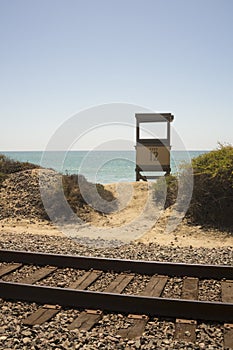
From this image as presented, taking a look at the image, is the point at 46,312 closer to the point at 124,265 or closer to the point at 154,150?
the point at 124,265

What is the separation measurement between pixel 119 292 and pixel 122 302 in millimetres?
573

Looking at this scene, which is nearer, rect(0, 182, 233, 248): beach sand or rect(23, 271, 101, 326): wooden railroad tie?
rect(23, 271, 101, 326): wooden railroad tie

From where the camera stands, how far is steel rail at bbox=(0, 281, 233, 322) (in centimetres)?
450

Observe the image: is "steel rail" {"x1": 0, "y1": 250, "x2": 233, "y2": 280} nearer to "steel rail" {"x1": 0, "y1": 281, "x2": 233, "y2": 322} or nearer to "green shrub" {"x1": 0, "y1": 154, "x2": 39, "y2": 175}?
"steel rail" {"x1": 0, "y1": 281, "x2": 233, "y2": 322}

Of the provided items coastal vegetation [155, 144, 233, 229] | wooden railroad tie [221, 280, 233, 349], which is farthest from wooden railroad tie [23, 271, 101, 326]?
coastal vegetation [155, 144, 233, 229]

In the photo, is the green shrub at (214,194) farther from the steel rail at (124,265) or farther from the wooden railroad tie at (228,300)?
the wooden railroad tie at (228,300)

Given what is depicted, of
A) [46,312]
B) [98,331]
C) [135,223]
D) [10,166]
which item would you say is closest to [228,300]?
[98,331]

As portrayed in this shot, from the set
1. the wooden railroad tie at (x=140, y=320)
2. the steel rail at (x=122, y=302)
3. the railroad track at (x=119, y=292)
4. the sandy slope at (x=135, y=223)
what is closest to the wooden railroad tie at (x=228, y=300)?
the railroad track at (x=119, y=292)

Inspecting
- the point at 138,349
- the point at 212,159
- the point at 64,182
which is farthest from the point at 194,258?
the point at 64,182

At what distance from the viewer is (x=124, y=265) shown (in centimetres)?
631

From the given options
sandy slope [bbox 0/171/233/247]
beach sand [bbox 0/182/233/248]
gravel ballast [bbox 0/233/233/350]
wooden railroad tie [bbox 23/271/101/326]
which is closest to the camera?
gravel ballast [bbox 0/233/233/350]

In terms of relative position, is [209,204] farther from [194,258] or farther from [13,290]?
[13,290]

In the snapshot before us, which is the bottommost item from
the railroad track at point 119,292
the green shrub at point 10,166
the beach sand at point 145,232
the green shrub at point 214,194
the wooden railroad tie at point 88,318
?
the beach sand at point 145,232

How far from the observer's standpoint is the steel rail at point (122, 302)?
4.50m
